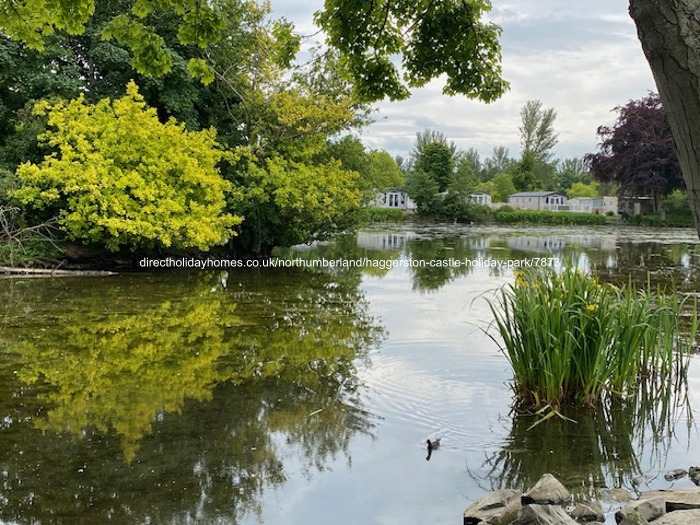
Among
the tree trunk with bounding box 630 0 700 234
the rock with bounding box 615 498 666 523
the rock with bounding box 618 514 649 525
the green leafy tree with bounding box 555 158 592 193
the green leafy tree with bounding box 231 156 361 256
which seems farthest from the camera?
the green leafy tree with bounding box 555 158 592 193

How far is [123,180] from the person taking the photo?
44.3 ft

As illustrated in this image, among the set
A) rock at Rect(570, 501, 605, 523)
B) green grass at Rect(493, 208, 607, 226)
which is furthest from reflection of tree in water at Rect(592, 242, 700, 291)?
green grass at Rect(493, 208, 607, 226)

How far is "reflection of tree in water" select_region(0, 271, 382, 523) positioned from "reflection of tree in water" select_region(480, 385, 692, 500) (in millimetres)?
1266

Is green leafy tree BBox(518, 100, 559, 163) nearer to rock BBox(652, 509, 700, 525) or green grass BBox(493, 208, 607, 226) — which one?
green grass BBox(493, 208, 607, 226)

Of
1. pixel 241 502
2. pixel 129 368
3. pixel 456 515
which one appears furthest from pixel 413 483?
pixel 129 368

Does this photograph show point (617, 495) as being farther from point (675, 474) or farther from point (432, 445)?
point (432, 445)

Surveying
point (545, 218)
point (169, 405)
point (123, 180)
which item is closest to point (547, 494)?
point (169, 405)

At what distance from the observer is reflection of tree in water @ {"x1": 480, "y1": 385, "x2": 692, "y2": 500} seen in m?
4.16

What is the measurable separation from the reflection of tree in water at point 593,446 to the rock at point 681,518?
663 millimetres

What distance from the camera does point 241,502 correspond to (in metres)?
3.77

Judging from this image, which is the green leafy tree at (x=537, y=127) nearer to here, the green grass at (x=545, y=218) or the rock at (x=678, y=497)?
the green grass at (x=545, y=218)

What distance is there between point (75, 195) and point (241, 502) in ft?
37.8

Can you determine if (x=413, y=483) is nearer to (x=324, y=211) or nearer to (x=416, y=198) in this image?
(x=324, y=211)

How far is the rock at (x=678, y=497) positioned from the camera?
339 cm
